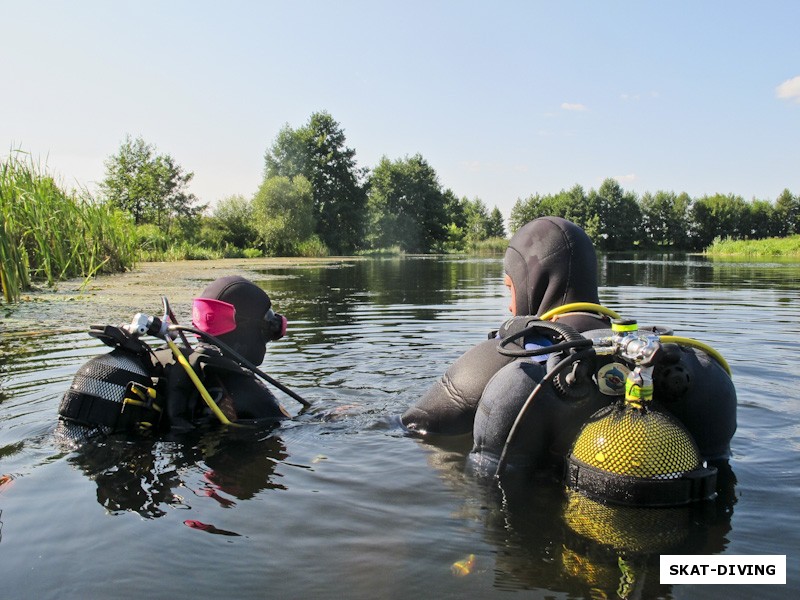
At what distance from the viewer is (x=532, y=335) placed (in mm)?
3369

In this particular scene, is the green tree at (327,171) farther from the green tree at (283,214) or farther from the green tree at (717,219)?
the green tree at (717,219)

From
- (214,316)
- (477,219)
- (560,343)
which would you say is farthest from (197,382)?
(477,219)

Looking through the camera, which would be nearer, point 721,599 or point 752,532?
point 721,599

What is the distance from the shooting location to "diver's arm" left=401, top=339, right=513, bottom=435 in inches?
153

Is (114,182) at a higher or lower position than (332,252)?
higher

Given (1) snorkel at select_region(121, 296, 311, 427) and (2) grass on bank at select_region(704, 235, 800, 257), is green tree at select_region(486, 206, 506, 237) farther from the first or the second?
(1) snorkel at select_region(121, 296, 311, 427)

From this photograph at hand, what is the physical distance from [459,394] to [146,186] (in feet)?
168

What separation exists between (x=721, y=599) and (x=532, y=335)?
1.49m

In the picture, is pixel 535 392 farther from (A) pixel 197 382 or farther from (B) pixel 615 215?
(B) pixel 615 215

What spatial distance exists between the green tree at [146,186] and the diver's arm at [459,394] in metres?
49.4

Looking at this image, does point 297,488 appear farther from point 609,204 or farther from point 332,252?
point 609,204

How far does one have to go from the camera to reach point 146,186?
1969 inches

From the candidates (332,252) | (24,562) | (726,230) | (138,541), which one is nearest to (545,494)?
(138,541)

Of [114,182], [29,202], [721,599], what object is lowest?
[721,599]
